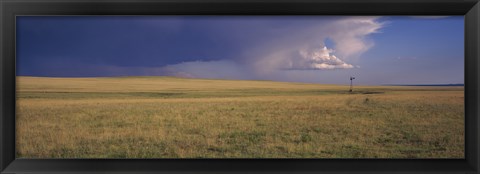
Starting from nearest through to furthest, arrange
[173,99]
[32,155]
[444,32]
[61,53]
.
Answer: [32,155] → [444,32] → [61,53] → [173,99]

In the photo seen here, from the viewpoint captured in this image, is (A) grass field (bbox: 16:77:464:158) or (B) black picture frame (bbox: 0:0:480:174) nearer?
(B) black picture frame (bbox: 0:0:480:174)

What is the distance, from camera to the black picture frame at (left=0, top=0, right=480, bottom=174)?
5.80 ft

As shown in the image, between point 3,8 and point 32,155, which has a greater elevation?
point 3,8

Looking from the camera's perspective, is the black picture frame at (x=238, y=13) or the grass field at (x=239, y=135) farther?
the grass field at (x=239, y=135)

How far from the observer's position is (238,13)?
5.96 feet

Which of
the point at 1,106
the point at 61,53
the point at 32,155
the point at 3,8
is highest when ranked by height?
the point at 3,8

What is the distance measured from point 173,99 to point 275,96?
2.40 meters

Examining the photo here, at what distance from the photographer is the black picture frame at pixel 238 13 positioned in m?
1.77

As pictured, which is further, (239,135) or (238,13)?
(239,135)

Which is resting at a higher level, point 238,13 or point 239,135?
point 238,13

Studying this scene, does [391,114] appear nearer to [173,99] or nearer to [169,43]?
[169,43]

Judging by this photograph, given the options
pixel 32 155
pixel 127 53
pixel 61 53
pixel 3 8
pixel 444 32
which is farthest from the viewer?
pixel 127 53

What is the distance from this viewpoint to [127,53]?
3.01m

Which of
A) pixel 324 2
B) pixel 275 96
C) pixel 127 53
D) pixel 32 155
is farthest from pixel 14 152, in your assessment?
pixel 275 96
